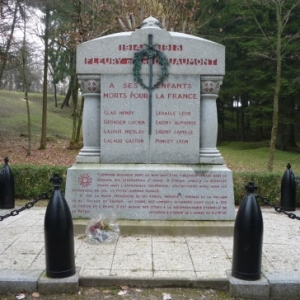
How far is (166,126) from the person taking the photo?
639 centimetres

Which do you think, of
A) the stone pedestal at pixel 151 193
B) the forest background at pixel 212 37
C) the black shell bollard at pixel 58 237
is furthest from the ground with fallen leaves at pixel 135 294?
the forest background at pixel 212 37

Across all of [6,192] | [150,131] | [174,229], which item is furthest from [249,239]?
[6,192]

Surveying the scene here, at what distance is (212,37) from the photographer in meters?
27.2

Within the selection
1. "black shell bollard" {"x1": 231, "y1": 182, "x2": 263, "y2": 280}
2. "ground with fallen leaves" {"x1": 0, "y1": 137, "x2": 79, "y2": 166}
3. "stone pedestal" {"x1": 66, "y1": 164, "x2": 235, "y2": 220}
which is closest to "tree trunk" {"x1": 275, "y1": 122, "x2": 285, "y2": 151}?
"ground with fallen leaves" {"x1": 0, "y1": 137, "x2": 79, "y2": 166}

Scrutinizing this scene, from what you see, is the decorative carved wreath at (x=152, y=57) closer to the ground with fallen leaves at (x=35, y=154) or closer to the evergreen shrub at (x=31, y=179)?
the evergreen shrub at (x=31, y=179)

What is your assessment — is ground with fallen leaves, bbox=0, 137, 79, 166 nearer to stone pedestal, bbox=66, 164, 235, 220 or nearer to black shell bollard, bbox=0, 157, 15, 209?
black shell bollard, bbox=0, 157, 15, 209

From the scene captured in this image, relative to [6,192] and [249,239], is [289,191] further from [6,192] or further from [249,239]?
[6,192]

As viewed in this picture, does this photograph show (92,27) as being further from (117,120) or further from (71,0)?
(117,120)

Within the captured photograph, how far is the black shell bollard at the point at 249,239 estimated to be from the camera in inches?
161

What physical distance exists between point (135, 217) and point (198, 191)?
3.70 feet

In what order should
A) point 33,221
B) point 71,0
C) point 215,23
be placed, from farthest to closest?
point 215,23, point 71,0, point 33,221

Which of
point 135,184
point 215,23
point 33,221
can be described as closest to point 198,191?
point 135,184

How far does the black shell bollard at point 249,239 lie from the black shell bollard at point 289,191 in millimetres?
4263

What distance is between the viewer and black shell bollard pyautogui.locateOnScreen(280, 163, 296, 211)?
8.03 m
